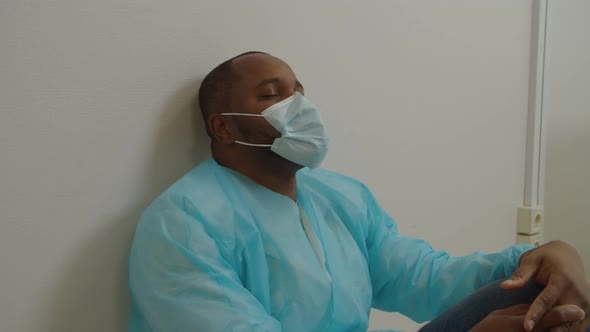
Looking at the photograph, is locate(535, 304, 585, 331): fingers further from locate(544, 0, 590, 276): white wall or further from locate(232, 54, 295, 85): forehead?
locate(544, 0, 590, 276): white wall

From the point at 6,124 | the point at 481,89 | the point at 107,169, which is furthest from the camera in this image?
the point at 481,89

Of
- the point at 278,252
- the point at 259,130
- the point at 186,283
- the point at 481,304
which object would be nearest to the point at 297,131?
the point at 259,130

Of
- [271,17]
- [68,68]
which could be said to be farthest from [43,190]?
[271,17]

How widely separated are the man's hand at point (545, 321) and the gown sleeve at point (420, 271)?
0.60ft

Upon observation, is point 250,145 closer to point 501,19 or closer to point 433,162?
point 433,162

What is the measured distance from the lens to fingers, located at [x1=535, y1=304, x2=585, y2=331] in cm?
87

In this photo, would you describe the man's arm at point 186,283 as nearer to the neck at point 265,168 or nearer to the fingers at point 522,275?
the neck at point 265,168

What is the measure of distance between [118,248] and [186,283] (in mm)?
188

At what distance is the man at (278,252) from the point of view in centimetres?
82

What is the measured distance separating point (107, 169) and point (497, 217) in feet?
4.47

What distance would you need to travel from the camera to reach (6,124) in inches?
31.5

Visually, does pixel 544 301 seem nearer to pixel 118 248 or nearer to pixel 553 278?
pixel 553 278

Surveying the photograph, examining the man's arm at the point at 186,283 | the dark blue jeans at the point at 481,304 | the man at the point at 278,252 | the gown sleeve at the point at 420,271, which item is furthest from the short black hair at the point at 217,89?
the dark blue jeans at the point at 481,304

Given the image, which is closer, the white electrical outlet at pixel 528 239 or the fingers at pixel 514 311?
the fingers at pixel 514 311
